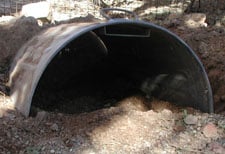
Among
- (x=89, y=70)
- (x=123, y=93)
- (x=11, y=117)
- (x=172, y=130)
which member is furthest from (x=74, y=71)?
(x=172, y=130)

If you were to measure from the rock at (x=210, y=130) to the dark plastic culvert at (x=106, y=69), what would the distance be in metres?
0.74

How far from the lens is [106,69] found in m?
4.65

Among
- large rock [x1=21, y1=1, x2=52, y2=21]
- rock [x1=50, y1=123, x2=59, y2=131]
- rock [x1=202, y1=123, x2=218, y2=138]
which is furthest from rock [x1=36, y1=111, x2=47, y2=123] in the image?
large rock [x1=21, y1=1, x2=52, y2=21]

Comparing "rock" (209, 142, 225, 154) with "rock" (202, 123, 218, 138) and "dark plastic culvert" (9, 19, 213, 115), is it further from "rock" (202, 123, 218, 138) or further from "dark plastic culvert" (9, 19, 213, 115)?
"dark plastic culvert" (9, 19, 213, 115)

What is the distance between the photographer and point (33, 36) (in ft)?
13.7

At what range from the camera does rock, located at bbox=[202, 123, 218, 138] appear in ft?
9.15

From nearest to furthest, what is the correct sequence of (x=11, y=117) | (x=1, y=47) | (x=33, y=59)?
(x=11, y=117), (x=33, y=59), (x=1, y=47)

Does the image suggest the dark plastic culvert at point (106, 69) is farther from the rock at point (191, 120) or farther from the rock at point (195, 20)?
the rock at point (195, 20)

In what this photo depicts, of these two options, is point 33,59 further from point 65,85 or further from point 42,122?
point 65,85

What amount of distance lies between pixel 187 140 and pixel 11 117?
1293mm

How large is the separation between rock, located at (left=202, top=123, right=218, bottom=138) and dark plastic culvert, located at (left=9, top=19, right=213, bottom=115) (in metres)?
0.74

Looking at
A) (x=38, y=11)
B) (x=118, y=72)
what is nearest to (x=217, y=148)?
(x=118, y=72)

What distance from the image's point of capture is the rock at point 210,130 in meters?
2.79

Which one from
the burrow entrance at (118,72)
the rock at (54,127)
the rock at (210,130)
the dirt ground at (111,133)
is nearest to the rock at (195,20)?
the burrow entrance at (118,72)
